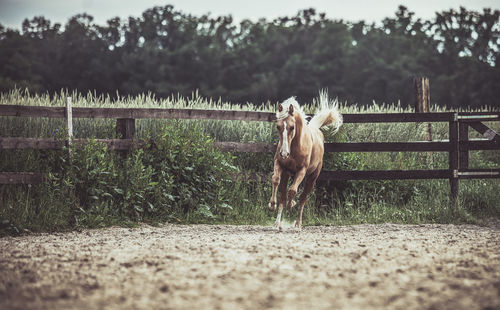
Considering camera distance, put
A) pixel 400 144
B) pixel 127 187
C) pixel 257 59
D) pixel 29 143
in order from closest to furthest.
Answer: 1. pixel 29 143
2. pixel 127 187
3. pixel 400 144
4. pixel 257 59

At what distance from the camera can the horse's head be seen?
691 cm

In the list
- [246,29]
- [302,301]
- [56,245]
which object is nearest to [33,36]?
[246,29]

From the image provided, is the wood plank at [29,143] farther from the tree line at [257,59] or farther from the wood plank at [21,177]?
the tree line at [257,59]

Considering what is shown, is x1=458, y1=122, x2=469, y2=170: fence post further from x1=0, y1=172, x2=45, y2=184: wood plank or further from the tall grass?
x1=0, y1=172, x2=45, y2=184: wood plank

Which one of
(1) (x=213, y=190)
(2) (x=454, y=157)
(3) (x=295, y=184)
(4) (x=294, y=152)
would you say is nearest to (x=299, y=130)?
(4) (x=294, y=152)

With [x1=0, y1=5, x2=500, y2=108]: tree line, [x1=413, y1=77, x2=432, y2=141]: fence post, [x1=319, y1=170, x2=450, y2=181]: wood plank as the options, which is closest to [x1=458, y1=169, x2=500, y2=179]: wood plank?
[x1=319, y1=170, x2=450, y2=181]: wood plank

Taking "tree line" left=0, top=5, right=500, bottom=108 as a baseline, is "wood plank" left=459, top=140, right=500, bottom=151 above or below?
below

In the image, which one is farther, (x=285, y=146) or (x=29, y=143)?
(x=29, y=143)

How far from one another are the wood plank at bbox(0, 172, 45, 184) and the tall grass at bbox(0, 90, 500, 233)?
132 mm

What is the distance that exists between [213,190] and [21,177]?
9.81 ft

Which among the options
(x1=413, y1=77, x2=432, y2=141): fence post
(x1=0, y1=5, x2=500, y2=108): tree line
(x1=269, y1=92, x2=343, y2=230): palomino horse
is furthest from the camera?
(x1=0, y1=5, x2=500, y2=108): tree line

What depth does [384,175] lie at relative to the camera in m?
9.20

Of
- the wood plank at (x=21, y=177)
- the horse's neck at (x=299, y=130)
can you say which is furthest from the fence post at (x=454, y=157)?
the wood plank at (x=21, y=177)

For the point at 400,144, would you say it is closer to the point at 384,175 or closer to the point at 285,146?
the point at 384,175
